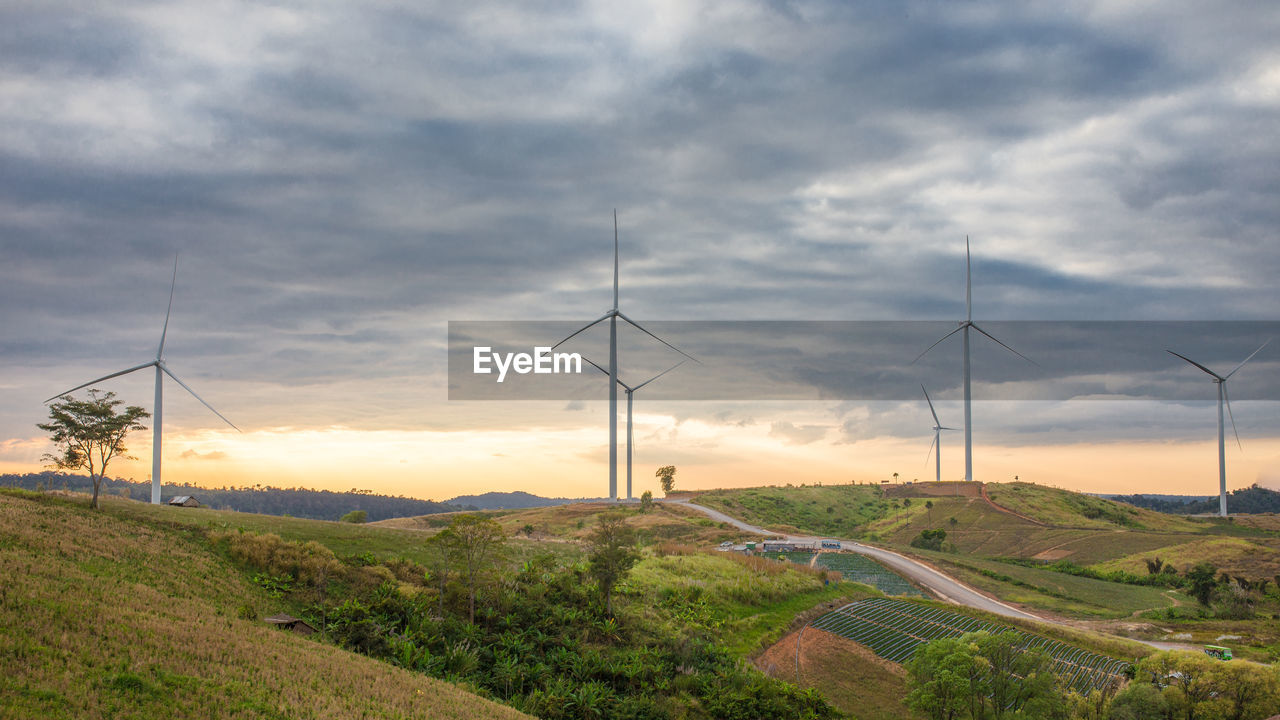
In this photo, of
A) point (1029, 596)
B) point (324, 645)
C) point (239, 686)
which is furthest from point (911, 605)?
point (239, 686)

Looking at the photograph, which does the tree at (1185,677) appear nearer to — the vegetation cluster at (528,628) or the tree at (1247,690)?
the tree at (1247,690)

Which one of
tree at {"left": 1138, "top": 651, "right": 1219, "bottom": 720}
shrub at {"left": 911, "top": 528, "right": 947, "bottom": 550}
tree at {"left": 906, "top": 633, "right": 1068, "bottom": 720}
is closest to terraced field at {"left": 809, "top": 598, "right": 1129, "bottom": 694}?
tree at {"left": 1138, "top": 651, "right": 1219, "bottom": 720}

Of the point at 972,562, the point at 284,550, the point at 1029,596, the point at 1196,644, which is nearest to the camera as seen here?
the point at 284,550

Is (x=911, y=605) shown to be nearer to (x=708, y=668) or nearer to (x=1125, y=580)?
(x=708, y=668)

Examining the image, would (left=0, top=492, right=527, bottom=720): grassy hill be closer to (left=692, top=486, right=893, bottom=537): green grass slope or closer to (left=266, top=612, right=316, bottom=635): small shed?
(left=266, top=612, right=316, bottom=635): small shed

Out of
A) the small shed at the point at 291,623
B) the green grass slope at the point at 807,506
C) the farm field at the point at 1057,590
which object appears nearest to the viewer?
the small shed at the point at 291,623

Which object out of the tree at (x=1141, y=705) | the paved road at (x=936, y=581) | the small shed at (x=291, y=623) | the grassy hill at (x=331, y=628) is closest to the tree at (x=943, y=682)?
the grassy hill at (x=331, y=628)

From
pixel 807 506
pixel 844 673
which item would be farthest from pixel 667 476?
pixel 844 673
